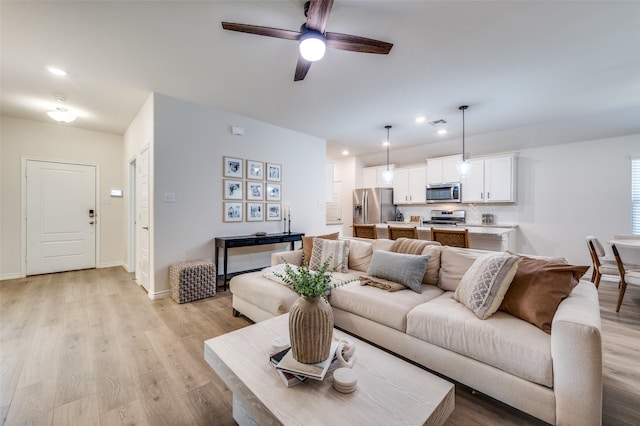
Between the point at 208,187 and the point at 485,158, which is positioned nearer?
the point at 208,187

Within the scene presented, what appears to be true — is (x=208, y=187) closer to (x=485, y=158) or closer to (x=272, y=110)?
(x=272, y=110)

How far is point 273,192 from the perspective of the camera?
15.7ft

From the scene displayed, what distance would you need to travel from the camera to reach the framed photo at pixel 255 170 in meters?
4.45

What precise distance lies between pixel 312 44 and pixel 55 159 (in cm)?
542

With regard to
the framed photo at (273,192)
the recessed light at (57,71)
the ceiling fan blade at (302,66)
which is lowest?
the framed photo at (273,192)

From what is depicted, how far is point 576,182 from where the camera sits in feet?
14.9

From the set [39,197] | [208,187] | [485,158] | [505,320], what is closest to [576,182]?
[485,158]

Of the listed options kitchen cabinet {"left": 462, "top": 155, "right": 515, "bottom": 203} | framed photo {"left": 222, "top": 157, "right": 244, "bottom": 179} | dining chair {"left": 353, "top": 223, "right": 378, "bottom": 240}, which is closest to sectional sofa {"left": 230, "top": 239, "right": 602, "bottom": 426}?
dining chair {"left": 353, "top": 223, "right": 378, "bottom": 240}

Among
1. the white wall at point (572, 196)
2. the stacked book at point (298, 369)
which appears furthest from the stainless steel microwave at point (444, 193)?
the stacked book at point (298, 369)

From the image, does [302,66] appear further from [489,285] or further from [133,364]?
[133,364]

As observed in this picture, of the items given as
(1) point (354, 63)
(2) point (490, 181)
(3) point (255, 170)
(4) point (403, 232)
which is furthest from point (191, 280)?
(2) point (490, 181)

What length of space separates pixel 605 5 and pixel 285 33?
7.75 ft

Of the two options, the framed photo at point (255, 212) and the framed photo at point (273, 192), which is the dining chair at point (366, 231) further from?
the framed photo at point (255, 212)

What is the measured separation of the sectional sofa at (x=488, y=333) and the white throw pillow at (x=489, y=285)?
4 cm
